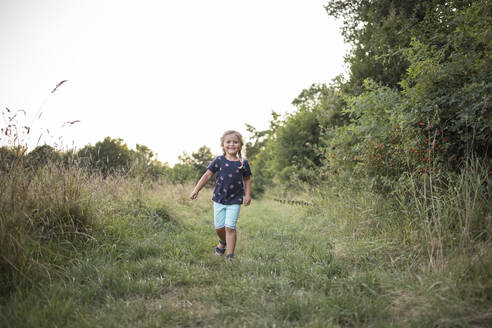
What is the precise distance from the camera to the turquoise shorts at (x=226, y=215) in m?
3.66

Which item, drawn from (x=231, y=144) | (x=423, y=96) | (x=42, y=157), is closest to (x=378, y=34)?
(x=423, y=96)

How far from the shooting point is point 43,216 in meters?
3.08

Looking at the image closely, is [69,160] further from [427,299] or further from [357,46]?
[357,46]

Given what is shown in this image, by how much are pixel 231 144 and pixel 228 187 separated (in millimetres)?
663

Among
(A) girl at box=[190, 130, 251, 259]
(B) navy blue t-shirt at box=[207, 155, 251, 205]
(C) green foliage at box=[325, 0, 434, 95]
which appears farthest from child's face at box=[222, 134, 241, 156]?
(C) green foliage at box=[325, 0, 434, 95]

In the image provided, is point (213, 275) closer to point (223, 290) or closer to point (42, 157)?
point (223, 290)

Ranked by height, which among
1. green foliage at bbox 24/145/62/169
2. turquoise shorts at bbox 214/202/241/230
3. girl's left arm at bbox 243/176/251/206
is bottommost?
turquoise shorts at bbox 214/202/241/230

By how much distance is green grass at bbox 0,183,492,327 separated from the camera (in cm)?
187

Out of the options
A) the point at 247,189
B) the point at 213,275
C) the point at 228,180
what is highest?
the point at 228,180

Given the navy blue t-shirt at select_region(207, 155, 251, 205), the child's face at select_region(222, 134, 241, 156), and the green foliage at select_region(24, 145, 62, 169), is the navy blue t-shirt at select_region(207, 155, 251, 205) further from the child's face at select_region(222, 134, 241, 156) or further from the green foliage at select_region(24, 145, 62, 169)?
the green foliage at select_region(24, 145, 62, 169)

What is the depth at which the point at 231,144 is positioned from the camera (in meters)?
3.94

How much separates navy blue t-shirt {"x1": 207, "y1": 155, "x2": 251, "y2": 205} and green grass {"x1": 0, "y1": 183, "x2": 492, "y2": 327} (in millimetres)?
806

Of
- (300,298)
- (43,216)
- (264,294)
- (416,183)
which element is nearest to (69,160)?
(43,216)

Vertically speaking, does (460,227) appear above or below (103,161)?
below
